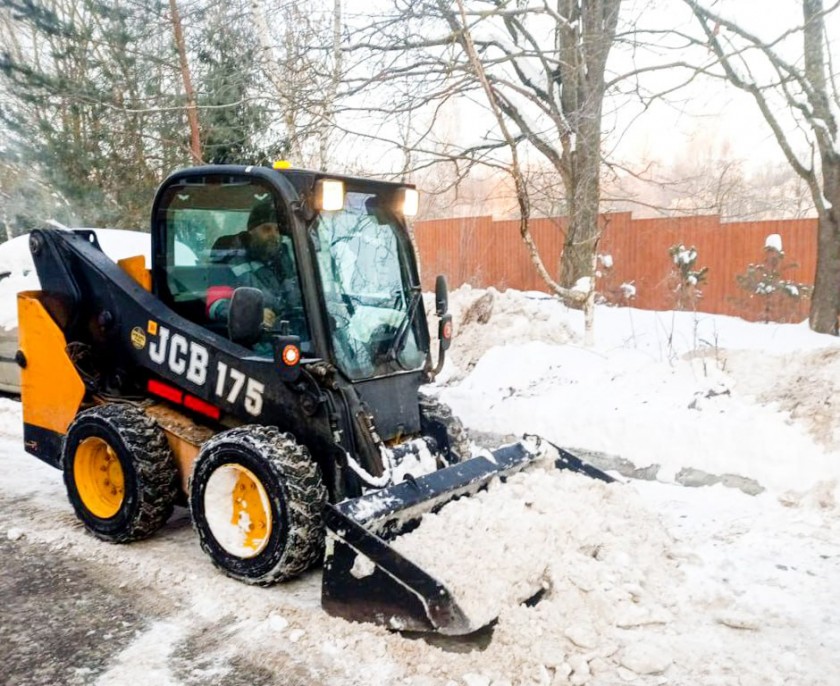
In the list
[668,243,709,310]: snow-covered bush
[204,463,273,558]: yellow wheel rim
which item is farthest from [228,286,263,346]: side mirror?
[668,243,709,310]: snow-covered bush

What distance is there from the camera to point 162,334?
14.4 ft

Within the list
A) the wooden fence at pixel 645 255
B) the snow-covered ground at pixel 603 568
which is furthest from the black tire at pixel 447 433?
the wooden fence at pixel 645 255

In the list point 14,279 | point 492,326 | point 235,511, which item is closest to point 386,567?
point 235,511

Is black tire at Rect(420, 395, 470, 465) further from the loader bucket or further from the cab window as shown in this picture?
the cab window

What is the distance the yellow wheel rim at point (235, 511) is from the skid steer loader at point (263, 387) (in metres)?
0.01

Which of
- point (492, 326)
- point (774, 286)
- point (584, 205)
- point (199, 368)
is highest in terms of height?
point (584, 205)

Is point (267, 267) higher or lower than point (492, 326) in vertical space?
higher

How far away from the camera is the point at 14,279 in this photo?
27.1ft

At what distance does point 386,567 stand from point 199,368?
1.66 meters

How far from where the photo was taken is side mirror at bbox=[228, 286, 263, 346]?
3.65 metres

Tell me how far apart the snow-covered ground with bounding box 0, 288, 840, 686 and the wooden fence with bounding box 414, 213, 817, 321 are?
7637 mm

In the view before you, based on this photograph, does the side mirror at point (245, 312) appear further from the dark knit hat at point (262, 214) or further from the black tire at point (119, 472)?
the black tire at point (119, 472)

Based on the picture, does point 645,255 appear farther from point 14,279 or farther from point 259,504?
point 259,504

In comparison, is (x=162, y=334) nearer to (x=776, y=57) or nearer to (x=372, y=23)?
(x=372, y=23)
